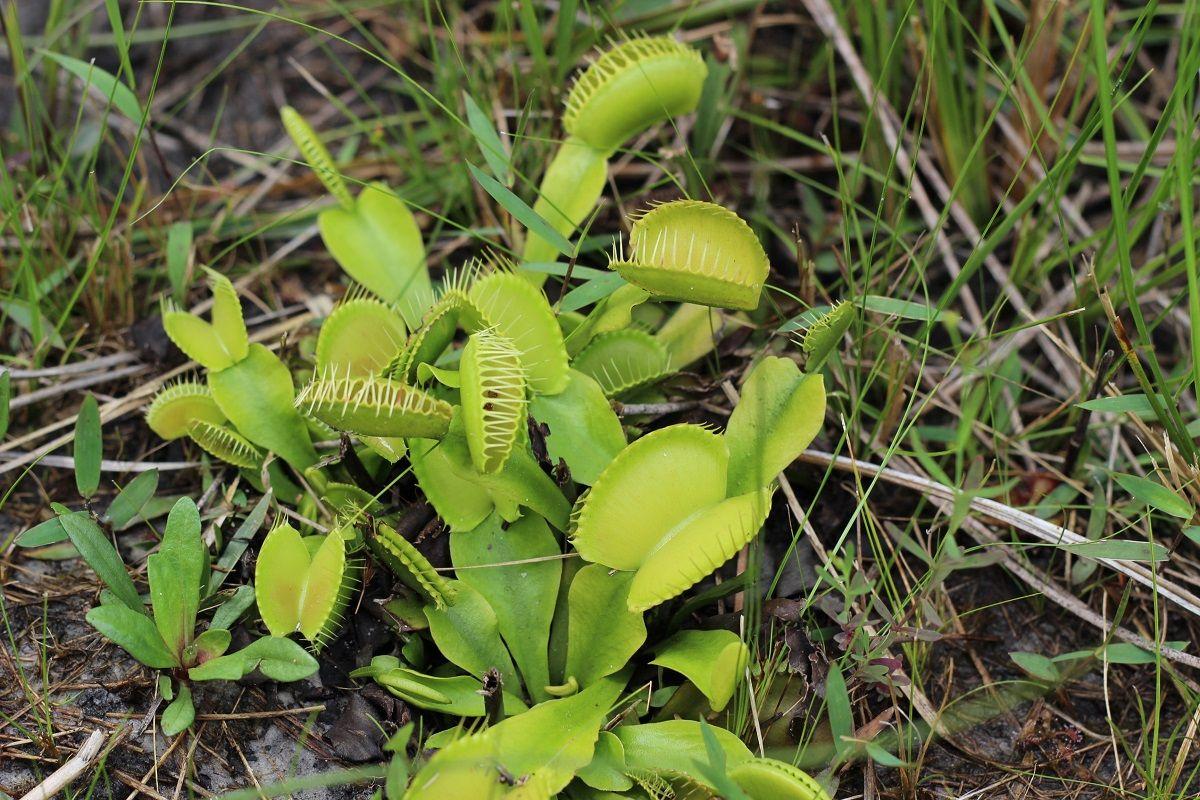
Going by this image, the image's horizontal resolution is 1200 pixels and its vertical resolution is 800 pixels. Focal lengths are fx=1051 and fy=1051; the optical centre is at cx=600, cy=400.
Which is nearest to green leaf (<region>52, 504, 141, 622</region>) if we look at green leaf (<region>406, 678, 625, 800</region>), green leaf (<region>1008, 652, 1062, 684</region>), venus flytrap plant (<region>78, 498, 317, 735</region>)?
venus flytrap plant (<region>78, 498, 317, 735</region>)

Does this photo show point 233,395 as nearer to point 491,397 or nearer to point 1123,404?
point 491,397

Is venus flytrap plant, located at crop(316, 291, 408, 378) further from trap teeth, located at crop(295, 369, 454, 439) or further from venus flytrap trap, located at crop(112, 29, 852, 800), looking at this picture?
trap teeth, located at crop(295, 369, 454, 439)

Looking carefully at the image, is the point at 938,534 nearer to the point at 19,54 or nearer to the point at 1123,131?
the point at 1123,131

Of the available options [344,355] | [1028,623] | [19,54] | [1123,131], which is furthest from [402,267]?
[1123,131]

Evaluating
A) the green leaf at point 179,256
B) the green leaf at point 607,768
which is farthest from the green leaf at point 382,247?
the green leaf at point 607,768

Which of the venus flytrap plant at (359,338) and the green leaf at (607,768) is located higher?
the venus flytrap plant at (359,338)

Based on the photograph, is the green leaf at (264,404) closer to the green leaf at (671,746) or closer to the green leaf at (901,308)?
the green leaf at (671,746)
